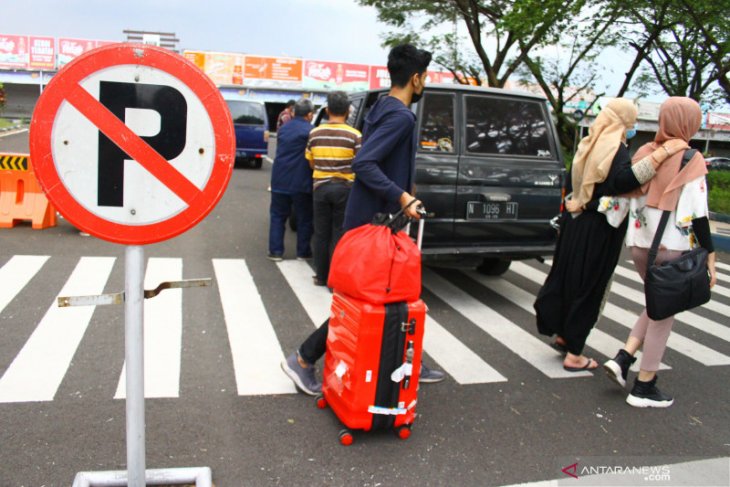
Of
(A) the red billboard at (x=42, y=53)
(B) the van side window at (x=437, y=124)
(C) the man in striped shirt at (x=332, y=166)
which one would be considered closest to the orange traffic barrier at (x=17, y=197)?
(C) the man in striped shirt at (x=332, y=166)

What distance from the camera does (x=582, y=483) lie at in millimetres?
3021

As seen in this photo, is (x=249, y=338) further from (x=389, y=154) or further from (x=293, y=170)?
(x=293, y=170)

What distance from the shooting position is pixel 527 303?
247 inches

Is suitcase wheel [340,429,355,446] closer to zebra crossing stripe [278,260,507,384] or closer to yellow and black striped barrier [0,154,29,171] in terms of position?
zebra crossing stripe [278,260,507,384]

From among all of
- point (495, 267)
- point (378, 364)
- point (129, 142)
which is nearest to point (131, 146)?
point (129, 142)

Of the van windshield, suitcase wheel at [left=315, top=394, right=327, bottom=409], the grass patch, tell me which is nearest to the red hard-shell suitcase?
suitcase wheel at [left=315, top=394, right=327, bottom=409]

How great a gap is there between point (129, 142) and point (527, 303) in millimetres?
4901

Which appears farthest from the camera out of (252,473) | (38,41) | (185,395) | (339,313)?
(38,41)

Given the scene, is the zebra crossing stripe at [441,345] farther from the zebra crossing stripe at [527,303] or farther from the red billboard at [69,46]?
the red billboard at [69,46]

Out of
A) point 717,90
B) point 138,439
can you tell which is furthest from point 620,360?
point 717,90

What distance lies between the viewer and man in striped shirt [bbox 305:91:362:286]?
19.4ft

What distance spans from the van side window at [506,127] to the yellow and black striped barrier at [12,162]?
6072mm

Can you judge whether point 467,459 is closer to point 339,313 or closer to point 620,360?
point 339,313

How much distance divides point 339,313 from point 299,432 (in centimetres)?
67
